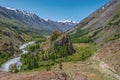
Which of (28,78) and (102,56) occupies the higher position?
(102,56)

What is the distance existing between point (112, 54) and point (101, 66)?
19167mm

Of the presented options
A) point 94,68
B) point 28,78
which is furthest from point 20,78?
point 94,68

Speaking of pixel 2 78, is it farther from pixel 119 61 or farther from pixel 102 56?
pixel 102 56

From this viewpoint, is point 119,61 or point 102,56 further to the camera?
point 102,56

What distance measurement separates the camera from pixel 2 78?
110312 mm

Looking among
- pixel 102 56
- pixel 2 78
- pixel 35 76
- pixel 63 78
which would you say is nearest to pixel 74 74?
pixel 63 78

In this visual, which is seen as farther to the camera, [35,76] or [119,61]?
[119,61]

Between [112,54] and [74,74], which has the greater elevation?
[112,54]

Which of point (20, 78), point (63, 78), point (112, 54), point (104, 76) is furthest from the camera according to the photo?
point (112, 54)

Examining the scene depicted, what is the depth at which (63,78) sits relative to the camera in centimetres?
11694

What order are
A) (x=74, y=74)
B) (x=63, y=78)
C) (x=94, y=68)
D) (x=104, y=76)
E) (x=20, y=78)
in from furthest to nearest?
(x=94, y=68), (x=104, y=76), (x=74, y=74), (x=63, y=78), (x=20, y=78)

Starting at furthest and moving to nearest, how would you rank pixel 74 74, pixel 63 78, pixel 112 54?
pixel 112 54
pixel 74 74
pixel 63 78

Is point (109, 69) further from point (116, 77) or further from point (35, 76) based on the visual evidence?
point (35, 76)

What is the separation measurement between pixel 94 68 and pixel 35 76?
6145cm
